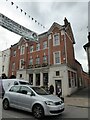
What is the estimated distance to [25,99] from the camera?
772 cm

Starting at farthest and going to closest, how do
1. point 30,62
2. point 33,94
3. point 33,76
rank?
point 30,62
point 33,76
point 33,94

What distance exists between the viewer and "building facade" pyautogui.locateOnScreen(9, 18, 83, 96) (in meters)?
21.3

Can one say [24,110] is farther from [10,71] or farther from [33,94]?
[10,71]

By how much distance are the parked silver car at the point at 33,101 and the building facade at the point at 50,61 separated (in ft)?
40.9

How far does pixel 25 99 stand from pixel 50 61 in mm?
15436

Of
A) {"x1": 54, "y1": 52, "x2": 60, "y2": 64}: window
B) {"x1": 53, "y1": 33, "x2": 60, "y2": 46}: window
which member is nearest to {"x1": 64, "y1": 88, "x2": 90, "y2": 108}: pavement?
{"x1": 54, "y1": 52, "x2": 60, "y2": 64}: window

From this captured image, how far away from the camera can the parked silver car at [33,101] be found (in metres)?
6.93

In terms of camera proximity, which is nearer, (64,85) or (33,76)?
(64,85)

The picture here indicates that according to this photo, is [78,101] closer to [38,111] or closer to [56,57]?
[38,111]

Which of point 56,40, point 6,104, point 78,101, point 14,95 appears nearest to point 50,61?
point 56,40

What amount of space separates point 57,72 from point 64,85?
2324 millimetres

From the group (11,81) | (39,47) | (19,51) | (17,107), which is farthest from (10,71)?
(17,107)

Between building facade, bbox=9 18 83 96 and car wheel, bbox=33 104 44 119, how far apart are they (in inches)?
532

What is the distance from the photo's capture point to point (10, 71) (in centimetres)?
2994
